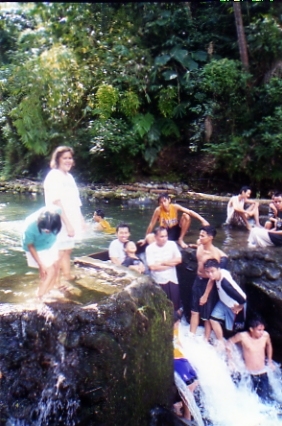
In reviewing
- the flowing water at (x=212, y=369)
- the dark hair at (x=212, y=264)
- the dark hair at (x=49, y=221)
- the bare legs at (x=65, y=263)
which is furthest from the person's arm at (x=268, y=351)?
the dark hair at (x=49, y=221)

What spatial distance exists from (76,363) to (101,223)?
479cm

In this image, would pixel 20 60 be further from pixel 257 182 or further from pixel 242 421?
pixel 242 421

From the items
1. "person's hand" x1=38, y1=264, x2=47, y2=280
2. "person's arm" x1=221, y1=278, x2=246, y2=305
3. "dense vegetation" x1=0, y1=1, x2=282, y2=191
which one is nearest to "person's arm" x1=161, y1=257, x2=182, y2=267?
"person's arm" x1=221, y1=278, x2=246, y2=305

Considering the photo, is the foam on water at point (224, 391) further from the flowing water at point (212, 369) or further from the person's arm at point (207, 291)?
the person's arm at point (207, 291)

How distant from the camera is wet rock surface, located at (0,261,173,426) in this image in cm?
333

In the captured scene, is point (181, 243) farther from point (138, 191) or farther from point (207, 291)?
point (138, 191)

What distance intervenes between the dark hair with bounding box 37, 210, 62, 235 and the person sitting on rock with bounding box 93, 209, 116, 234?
14.3 ft

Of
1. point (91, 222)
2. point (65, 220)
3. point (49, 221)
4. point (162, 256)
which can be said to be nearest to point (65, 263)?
point (65, 220)

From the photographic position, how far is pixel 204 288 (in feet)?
16.6

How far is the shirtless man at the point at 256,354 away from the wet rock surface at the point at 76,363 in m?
1.61

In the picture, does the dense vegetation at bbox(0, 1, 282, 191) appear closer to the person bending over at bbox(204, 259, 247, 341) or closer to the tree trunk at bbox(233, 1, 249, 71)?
the tree trunk at bbox(233, 1, 249, 71)

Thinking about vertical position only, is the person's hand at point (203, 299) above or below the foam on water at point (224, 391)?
above

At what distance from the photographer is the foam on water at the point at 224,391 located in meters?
4.49

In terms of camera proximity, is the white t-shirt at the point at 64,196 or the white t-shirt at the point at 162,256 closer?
the white t-shirt at the point at 64,196
